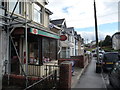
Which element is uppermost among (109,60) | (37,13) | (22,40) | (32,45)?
(37,13)

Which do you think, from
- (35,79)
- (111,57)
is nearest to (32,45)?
(35,79)

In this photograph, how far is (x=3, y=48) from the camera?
17.9 feet

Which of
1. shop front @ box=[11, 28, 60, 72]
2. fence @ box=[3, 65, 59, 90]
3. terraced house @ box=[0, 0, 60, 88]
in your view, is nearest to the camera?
fence @ box=[3, 65, 59, 90]

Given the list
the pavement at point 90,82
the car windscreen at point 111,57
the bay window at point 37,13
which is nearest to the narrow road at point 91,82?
the pavement at point 90,82

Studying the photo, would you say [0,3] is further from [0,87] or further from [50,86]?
[50,86]

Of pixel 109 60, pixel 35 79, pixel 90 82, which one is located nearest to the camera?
pixel 35 79

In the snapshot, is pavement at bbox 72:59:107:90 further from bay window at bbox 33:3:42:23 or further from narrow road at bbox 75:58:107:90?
bay window at bbox 33:3:42:23

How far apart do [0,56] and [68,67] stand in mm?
3253

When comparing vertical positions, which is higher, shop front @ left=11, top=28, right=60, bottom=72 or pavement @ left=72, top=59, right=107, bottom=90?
shop front @ left=11, top=28, right=60, bottom=72

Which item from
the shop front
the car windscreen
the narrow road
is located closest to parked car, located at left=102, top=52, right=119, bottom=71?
the car windscreen

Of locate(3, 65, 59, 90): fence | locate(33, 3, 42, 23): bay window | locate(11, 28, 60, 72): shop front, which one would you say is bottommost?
locate(3, 65, 59, 90): fence

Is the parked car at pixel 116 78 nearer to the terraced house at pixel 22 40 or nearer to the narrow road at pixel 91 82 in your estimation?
the narrow road at pixel 91 82

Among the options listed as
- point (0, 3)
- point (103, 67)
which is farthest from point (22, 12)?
point (103, 67)

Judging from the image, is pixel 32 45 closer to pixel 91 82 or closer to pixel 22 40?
pixel 22 40
